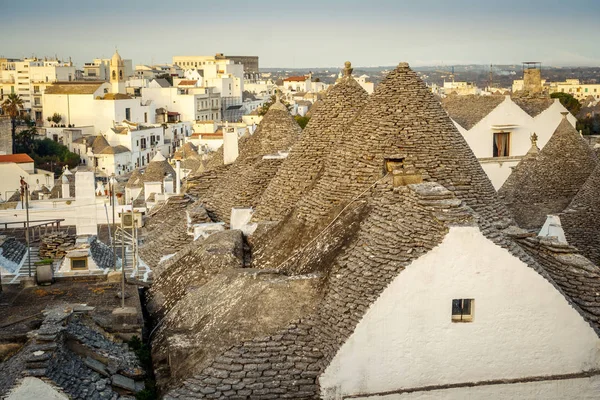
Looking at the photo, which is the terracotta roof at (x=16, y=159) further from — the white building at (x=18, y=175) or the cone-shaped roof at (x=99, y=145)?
the cone-shaped roof at (x=99, y=145)

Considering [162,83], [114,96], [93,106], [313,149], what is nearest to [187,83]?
[162,83]

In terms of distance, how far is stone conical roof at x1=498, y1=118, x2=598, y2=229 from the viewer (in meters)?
20.6

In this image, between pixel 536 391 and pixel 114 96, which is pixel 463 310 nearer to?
pixel 536 391

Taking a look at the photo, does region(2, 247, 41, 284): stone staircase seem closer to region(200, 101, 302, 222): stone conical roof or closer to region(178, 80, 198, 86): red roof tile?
region(200, 101, 302, 222): stone conical roof

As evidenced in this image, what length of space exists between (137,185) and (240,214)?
35.6 meters

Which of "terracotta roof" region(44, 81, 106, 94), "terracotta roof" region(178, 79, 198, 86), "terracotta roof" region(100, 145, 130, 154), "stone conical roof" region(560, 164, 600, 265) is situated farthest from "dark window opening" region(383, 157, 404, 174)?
"terracotta roof" region(178, 79, 198, 86)

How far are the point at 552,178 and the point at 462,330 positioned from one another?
38.0ft

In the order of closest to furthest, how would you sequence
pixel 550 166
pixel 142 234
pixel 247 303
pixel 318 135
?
pixel 247 303 < pixel 318 135 < pixel 550 166 < pixel 142 234

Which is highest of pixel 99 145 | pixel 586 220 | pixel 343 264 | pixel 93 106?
pixel 343 264

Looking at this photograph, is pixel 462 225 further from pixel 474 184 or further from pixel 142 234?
pixel 142 234

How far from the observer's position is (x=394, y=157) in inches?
521

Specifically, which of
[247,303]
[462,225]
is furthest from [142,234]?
[462,225]

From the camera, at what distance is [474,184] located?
13.5 m

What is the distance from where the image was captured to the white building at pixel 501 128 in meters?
27.4
